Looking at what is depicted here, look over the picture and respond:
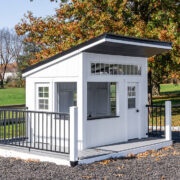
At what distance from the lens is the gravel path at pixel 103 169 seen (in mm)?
7074

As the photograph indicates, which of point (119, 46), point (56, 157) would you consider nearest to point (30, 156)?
→ point (56, 157)

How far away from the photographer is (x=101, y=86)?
39.1ft

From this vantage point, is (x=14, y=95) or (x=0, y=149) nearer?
(x=0, y=149)

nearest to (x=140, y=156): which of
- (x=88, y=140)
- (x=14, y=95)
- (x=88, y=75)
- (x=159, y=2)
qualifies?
(x=88, y=140)

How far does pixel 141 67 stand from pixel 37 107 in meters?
3.77

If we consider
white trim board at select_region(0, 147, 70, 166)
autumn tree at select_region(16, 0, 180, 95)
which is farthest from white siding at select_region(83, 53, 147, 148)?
autumn tree at select_region(16, 0, 180, 95)

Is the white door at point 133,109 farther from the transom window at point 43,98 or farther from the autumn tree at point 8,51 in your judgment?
the autumn tree at point 8,51

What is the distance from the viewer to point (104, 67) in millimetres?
10008

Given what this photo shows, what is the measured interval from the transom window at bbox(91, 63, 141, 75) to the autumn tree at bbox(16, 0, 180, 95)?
5.52m

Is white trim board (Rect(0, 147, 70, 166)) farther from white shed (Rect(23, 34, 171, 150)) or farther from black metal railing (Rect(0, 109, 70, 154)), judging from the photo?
white shed (Rect(23, 34, 171, 150))

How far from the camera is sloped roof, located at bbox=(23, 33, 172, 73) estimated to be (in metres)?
8.77

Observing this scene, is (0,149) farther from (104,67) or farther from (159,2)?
(159,2)

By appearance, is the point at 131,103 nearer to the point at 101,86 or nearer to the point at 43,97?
the point at 101,86

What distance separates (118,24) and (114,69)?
8.02 m
